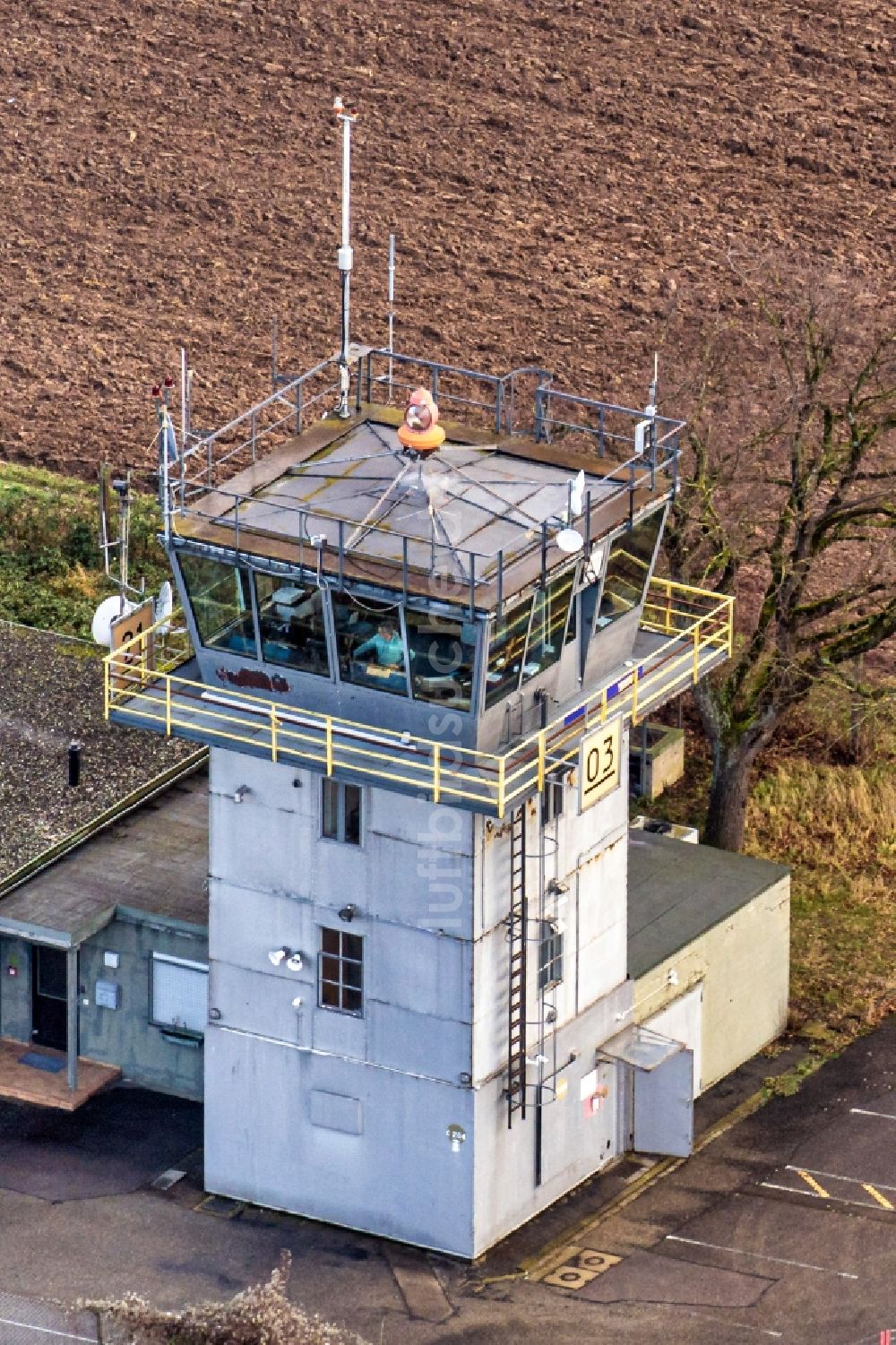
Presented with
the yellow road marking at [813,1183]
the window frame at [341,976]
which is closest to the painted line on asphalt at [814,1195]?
the yellow road marking at [813,1183]

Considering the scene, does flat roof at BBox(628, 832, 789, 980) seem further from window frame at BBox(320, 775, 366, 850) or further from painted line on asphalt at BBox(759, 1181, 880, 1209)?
window frame at BBox(320, 775, 366, 850)

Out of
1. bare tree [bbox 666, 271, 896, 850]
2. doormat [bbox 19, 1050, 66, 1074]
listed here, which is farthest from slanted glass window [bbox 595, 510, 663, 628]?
doormat [bbox 19, 1050, 66, 1074]

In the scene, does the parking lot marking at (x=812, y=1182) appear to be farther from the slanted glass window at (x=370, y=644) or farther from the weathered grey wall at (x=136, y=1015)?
the slanted glass window at (x=370, y=644)

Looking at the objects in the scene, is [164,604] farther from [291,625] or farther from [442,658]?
[442,658]

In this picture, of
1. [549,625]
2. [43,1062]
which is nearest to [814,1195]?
[549,625]

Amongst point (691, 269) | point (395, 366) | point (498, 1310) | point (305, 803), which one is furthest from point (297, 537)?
point (691, 269)

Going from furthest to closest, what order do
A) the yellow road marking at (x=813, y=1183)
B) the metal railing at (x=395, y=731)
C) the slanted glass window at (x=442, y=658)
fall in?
the yellow road marking at (x=813, y=1183) < the metal railing at (x=395, y=731) < the slanted glass window at (x=442, y=658)

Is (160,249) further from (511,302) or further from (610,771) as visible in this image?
(610,771)
